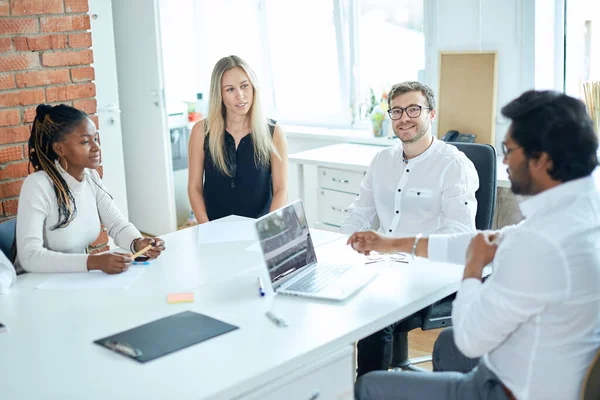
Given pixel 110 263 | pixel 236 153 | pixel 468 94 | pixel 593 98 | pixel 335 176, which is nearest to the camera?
pixel 110 263

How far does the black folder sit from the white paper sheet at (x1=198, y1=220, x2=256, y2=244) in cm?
75

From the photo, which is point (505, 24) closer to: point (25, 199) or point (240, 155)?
point (240, 155)

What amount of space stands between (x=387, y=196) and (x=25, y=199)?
1.30 m

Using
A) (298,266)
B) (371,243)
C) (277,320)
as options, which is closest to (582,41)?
(371,243)

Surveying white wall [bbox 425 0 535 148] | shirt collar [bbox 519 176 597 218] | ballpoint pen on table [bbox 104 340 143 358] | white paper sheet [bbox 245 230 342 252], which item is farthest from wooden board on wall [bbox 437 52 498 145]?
ballpoint pen on table [bbox 104 340 143 358]

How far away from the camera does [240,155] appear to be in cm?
326

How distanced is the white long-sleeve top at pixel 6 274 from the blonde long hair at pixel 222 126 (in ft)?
4.04

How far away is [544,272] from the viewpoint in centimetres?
149

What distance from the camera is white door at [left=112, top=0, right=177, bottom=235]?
16.0ft

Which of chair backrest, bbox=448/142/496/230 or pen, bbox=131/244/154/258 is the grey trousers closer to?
pen, bbox=131/244/154/258

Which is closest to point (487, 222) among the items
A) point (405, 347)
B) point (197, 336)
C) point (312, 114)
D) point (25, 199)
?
point (405, 347)

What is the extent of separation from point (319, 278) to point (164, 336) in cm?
54

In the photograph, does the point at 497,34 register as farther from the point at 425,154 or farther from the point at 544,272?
the point at 544,272

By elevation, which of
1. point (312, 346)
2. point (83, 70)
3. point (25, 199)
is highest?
point (83, 70)
